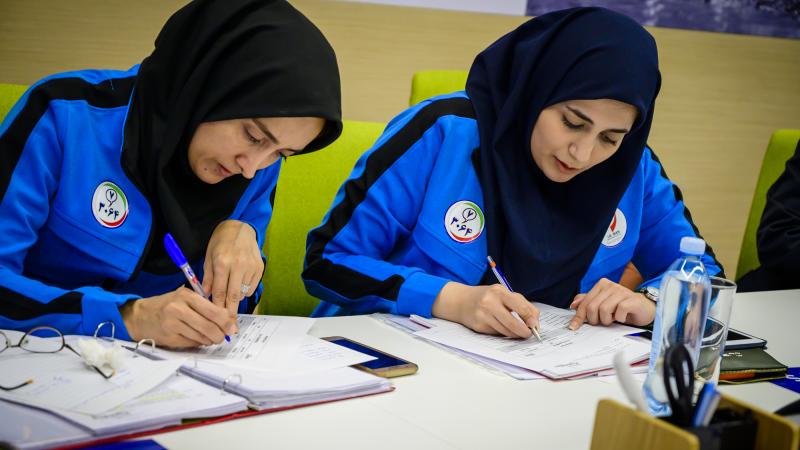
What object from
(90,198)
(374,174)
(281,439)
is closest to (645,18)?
(374,174)

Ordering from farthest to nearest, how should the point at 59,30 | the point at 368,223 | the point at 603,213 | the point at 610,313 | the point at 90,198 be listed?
the point at 59,30 → the point at 603,213 → the point at 368,223 → the point at 610,313 → the point at 90,198

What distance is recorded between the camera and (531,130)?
175cm

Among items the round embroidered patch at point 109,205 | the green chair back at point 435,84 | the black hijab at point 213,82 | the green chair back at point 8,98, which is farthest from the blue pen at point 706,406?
the green chair back at point 435,84

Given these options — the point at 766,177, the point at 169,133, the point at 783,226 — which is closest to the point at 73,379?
the point at 169,133

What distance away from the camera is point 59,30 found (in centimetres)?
272

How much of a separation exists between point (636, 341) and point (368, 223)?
1.89 feet

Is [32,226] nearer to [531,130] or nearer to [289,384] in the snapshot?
[289,384]

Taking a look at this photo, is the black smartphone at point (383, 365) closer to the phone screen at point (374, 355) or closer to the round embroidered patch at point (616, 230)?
the phone screen at point (374, 355)

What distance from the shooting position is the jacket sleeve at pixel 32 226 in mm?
1229

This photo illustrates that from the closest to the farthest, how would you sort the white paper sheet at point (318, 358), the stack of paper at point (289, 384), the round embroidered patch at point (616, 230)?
the stack of paper at point (289, 384), the white paper sheet at point (318, 358), the round embroidered patch at point (616, 230)

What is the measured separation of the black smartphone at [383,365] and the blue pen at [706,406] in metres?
0.51

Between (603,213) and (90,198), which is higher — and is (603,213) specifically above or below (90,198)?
above

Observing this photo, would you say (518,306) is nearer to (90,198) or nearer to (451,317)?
(451,317)

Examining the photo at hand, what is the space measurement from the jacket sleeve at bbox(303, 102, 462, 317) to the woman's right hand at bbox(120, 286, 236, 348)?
41cm
